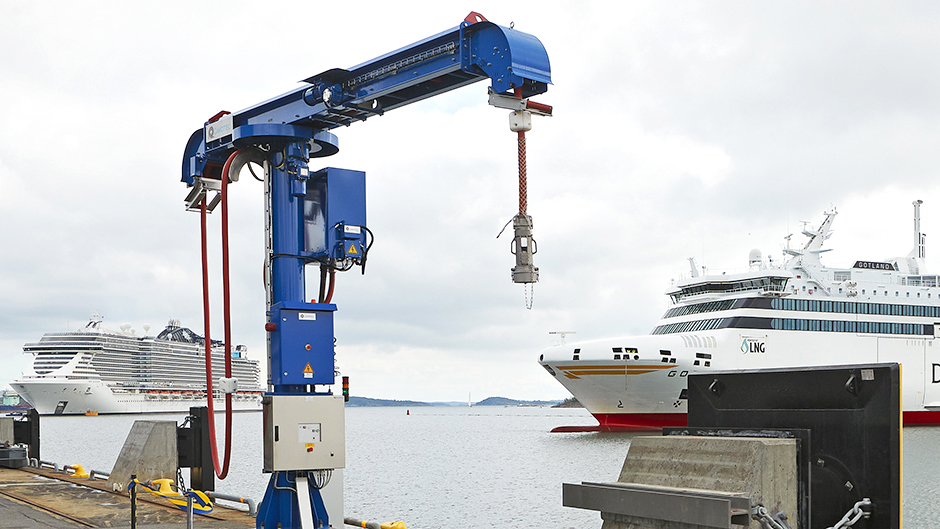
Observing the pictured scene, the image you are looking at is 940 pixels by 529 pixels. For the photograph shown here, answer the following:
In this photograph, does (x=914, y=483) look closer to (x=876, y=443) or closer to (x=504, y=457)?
(x=504, y=457)

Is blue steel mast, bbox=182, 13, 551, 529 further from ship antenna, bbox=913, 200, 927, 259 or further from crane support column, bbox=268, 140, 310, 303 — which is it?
ship antenna, bbox=913, 200, 927, 259

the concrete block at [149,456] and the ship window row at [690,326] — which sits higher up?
the concrete block at [149,456]

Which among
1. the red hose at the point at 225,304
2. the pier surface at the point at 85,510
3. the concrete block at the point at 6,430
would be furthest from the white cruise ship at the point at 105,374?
the red hose at the point at 225,304

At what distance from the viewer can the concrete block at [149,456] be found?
578 inches

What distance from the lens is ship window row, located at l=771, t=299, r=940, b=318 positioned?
55656 mm

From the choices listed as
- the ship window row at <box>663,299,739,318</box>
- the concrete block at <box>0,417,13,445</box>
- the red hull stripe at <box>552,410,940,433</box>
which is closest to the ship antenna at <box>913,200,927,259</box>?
the ship window row at <box>663,299,739,318</box>

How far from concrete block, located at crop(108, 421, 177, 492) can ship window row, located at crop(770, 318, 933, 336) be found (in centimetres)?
4641

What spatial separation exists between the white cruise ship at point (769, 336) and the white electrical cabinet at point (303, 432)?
39315 millimetres

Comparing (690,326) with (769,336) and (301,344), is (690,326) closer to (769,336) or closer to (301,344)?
(769,336)

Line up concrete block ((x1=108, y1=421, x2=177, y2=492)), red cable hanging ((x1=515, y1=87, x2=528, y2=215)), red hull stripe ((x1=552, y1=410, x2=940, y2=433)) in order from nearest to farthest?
red cable hanging ((x1=515, y1=87, x2=528, y2=215)) < concrete block ((x1=108, y1=421, x2=177, y2=492)) < red hull stripe ((x1=552, y1=410, x2=940, y2=433))

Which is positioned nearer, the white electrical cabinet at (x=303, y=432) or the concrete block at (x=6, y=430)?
the white electrical cabinet at (x=303, y=432)

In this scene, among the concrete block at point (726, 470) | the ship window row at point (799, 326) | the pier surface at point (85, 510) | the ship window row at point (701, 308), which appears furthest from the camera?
the ship window row at point (701, 308)

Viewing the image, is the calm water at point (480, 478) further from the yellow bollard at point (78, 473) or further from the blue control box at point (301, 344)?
the blue control box at point (301, 344)

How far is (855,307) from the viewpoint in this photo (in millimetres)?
58656
